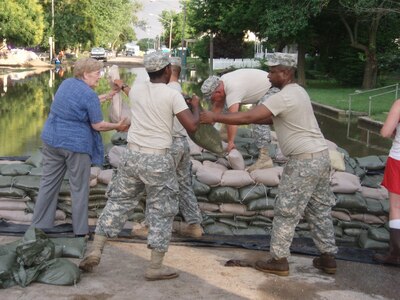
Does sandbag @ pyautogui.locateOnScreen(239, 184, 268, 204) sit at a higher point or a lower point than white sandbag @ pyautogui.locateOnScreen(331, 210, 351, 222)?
higher

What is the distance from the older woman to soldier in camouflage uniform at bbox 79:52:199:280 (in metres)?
0.80

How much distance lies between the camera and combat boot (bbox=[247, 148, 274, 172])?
6217 mm

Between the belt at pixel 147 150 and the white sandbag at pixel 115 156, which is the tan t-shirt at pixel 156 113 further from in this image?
the white sandbag at pixel 115 156

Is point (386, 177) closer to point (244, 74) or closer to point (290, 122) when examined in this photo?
point (290, 122)

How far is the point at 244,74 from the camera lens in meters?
6.15

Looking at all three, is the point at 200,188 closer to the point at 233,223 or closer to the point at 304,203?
the point at 233,223

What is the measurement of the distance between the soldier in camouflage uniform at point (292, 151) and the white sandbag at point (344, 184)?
117 centimetres

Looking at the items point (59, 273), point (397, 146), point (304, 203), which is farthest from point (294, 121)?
point (59, 273)

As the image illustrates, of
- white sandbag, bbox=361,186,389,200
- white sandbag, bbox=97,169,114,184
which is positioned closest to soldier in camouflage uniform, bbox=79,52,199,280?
white sandbag, bbox=97,169,114,184

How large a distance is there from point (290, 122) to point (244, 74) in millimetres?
1862

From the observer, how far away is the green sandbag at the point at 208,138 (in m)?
5.62

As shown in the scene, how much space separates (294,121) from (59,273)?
201 cm

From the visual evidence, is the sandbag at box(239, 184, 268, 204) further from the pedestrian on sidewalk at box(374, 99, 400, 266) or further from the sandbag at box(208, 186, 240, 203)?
the pedestrian on sidewalk at box(374, 99, 400, 266)

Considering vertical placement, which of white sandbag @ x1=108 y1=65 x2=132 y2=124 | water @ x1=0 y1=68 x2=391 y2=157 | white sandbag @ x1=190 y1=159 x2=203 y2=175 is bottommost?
water @ x1=0 y1=68 x2=391 y2=157
